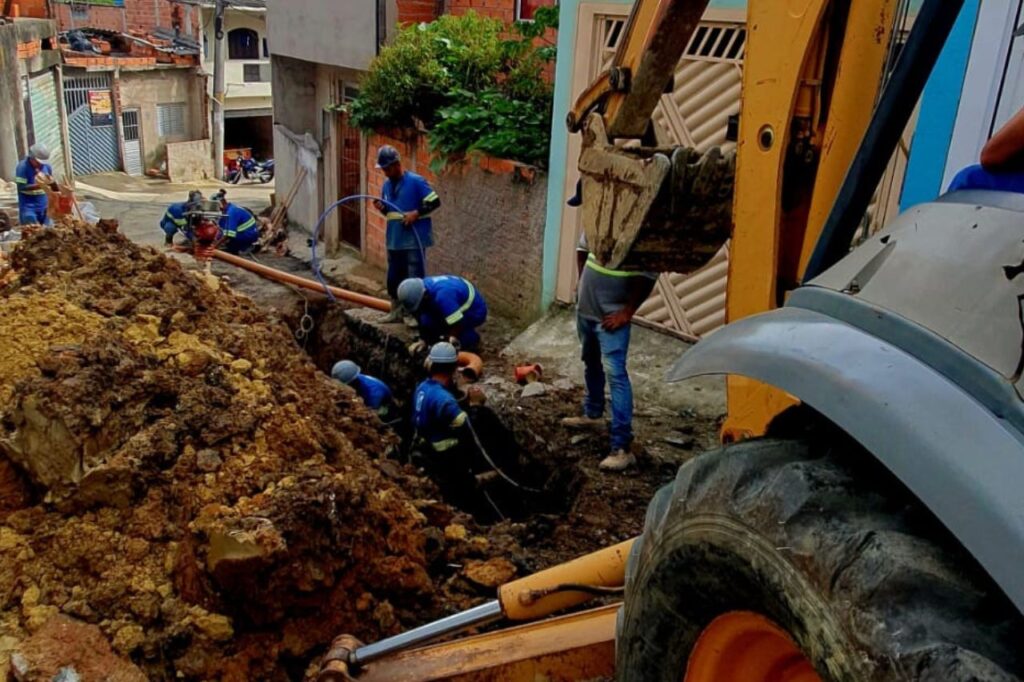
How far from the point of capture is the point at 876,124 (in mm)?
1705

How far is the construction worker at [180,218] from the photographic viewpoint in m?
11.8

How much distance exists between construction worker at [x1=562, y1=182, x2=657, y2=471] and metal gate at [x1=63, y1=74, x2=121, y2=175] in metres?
24.0

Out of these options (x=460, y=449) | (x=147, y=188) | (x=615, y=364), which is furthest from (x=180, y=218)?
(x=147, y=188)

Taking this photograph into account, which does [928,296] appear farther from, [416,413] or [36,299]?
[36,299]

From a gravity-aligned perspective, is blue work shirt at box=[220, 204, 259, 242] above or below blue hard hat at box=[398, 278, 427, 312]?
below

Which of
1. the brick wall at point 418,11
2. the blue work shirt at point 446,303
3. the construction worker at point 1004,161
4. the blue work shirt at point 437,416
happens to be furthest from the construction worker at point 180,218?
the construction worker at point 1004,161

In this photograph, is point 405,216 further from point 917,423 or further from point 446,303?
point 917,423

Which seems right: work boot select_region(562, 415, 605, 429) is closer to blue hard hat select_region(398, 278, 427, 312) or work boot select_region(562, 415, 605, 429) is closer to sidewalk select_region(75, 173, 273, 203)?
blue hard hat select_region(398, 278, 427, 312)

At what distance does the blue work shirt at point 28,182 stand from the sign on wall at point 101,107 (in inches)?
604

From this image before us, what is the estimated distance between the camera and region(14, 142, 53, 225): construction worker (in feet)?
38.2

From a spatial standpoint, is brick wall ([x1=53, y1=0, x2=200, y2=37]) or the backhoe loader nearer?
the backhoe loader

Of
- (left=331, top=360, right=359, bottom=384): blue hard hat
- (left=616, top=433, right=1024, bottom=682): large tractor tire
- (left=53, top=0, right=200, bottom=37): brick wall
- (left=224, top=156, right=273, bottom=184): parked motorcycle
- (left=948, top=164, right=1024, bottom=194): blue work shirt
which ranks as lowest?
(left=224, top=156, right=273, bottom=184): parked motorcycle

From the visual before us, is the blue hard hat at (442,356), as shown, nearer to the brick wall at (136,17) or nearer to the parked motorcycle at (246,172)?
the parked motorcycle at (246,172)

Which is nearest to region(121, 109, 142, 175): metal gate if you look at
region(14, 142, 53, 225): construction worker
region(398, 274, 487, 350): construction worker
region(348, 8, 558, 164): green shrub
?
region(14, 142, 53, 225): construction worker
